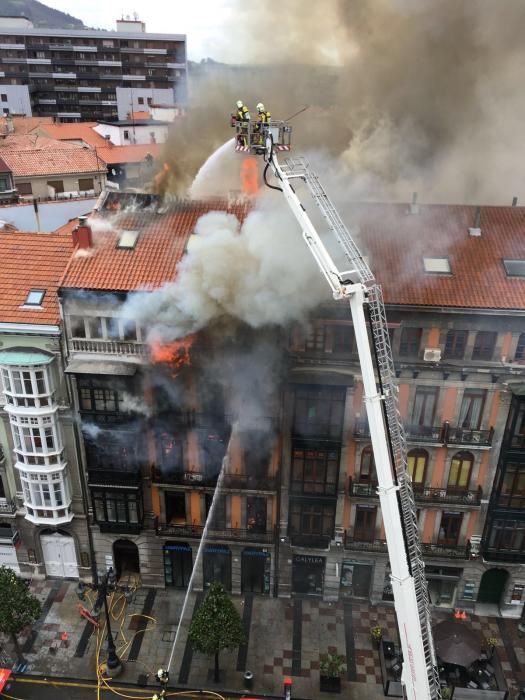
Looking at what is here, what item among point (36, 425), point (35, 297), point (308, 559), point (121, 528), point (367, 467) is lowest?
point (308, 559)

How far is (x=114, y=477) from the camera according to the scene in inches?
1115

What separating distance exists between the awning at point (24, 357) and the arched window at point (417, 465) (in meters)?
16.9

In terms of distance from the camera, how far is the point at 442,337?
25.0m

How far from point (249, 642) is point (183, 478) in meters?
8.53

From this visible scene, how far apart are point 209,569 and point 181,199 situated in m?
18.8

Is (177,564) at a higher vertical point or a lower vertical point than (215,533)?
lower

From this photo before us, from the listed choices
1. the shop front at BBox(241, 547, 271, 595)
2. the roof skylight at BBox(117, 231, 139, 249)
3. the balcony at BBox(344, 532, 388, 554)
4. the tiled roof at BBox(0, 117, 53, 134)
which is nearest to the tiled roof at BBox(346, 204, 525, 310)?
the roof skylight at BBox(117, 231, 139, 249)

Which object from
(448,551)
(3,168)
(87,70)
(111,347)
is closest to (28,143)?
(3,168)

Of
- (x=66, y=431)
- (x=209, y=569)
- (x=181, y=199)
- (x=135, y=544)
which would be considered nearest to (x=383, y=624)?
(x=209, y=569)

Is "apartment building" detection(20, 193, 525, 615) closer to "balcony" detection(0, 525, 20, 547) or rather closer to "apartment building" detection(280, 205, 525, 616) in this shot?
"apartment building" detection(280, 205, 525, 616)


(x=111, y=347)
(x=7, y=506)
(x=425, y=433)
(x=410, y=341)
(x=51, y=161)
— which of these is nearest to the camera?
(x=410, y=341)

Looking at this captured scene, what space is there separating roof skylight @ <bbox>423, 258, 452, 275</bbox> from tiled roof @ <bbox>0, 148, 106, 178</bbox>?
1397 inches

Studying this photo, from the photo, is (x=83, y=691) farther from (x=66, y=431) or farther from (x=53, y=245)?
(x=53, y=245)

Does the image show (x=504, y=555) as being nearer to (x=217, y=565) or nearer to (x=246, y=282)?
(x=217, y=565)
